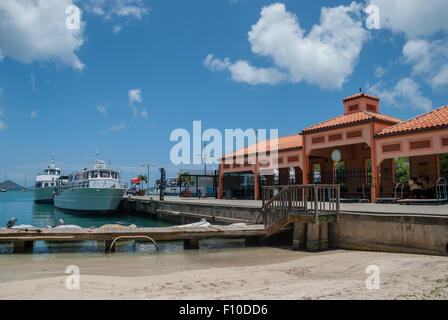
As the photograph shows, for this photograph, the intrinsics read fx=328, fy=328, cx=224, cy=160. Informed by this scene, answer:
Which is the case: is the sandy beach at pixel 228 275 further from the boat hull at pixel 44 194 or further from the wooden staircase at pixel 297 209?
the boat hull at pixel 44 194

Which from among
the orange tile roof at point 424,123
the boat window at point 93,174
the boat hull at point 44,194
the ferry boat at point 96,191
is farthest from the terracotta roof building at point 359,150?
the boat hull at point 44,194

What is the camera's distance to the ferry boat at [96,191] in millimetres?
32781

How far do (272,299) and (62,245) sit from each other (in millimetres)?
9823

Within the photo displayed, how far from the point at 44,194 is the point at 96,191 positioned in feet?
86.1

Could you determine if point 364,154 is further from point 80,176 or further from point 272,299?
point 80,176

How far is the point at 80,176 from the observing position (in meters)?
37.1

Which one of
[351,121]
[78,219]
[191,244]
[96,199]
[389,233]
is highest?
[351,121]

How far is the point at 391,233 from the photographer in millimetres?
8656

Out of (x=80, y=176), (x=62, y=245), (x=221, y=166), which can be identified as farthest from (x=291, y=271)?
(x=80, y=176)

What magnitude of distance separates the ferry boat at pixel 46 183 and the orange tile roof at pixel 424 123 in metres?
50.5

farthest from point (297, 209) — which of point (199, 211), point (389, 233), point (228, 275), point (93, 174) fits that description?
point (93, 174)

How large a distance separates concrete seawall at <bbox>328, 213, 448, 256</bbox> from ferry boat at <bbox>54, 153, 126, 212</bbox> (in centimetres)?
2749

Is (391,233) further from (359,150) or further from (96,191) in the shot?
(96,191)

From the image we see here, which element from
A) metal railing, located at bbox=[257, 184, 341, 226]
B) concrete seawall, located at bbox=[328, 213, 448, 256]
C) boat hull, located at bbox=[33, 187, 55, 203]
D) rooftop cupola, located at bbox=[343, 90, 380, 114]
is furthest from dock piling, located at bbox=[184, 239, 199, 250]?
boat hull, located at bbox=[33, 187, 55, 203]
